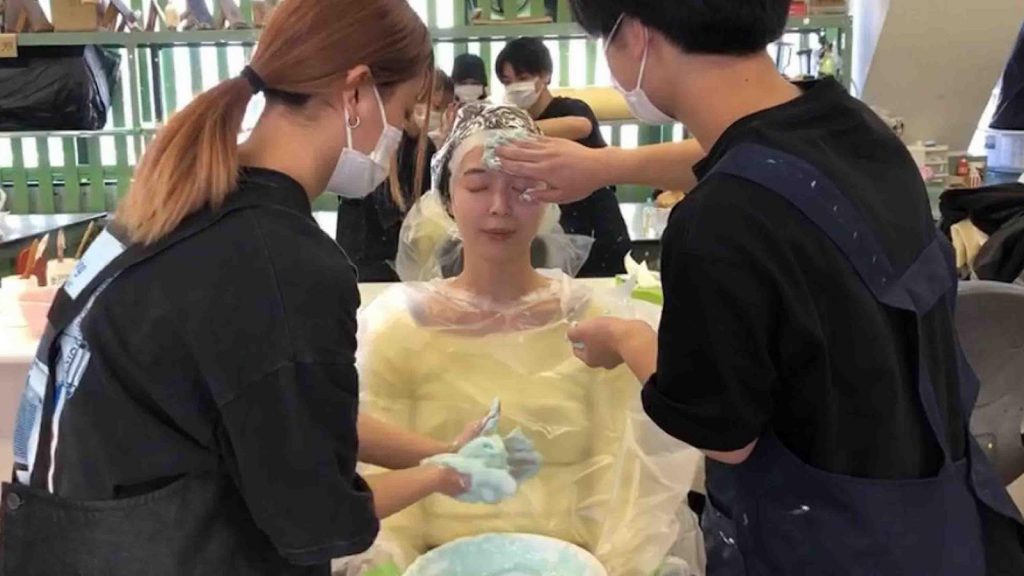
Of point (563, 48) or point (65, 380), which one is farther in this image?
point (563, 48)

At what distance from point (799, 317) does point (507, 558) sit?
0.81 meters

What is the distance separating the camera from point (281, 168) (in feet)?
3.60

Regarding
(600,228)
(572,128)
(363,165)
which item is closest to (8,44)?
(572,128)

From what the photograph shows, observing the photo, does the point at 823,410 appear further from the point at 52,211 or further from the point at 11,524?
the point at 52,211

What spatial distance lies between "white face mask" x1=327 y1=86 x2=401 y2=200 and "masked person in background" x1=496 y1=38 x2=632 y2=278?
152 centimetres

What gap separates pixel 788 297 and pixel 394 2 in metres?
0.58

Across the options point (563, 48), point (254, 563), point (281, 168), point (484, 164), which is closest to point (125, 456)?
point (254, 563)

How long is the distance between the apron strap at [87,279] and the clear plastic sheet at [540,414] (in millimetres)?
667

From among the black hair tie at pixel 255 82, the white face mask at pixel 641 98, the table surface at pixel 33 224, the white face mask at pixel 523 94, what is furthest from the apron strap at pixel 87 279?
the table surface at pixel 33 224

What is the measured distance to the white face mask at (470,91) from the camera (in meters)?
3.43

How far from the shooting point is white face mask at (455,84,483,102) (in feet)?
11.3

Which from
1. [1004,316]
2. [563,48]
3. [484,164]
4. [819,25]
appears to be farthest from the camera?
[563,48]

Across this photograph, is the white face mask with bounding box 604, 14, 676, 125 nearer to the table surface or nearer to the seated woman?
the seated woman

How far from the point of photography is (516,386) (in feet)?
6.09
